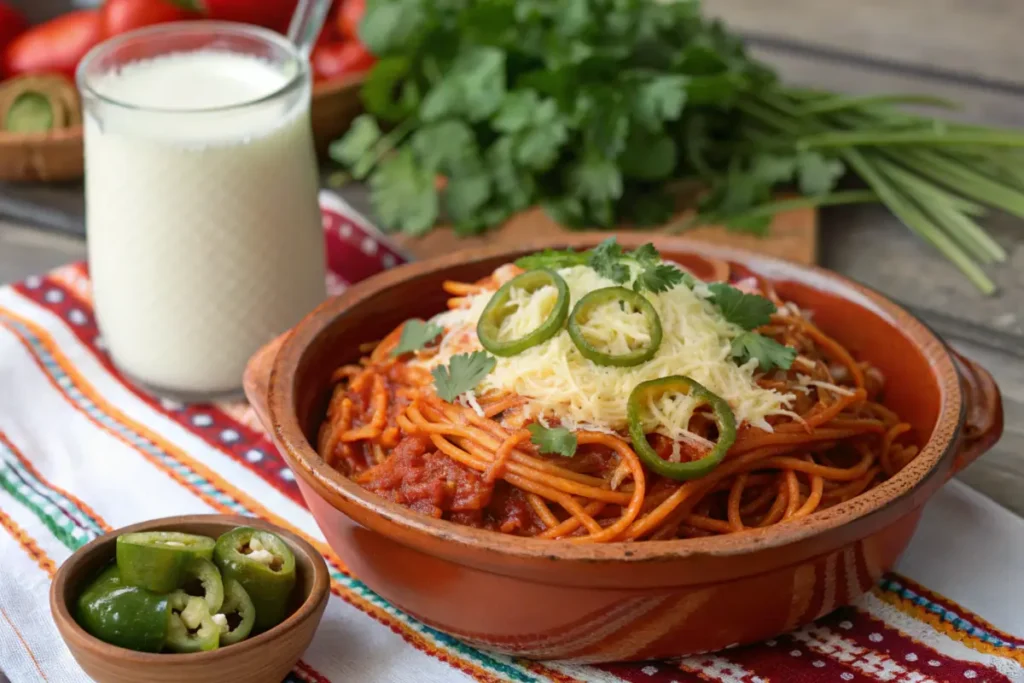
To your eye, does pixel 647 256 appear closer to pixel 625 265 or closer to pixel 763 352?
pixel 625 265

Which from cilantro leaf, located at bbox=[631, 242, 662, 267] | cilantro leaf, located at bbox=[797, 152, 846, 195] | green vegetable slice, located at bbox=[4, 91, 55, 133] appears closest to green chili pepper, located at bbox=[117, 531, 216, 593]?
cilantro leaf, located at bbox=[631, 242, 662, 267]

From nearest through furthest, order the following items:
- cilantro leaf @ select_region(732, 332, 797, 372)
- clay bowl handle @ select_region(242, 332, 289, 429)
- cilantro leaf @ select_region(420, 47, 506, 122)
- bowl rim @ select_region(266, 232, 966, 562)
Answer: bowl rim @ select_region(266, 232, 966, 562)
cilantro leaf @ select_region(732, 332, 797, 372)
clay bowl handle @ select_region(242, 332, 289, 429)
cilantro leaf @ select_region(420, 47, 506, 122)

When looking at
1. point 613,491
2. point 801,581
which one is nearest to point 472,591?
point 613,491

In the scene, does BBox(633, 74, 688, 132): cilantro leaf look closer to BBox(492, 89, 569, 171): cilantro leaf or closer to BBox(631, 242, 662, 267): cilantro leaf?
BBox(492, 89, 569, 171): cilantro leaf

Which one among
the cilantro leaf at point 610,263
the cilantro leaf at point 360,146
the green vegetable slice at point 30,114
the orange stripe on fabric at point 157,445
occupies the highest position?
the cilantro leaf at point 610,263

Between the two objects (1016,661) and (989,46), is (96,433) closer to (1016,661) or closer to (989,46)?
(1016,661)

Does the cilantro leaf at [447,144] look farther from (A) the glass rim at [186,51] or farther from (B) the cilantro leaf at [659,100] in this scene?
(A) the glass rim at [186,51]

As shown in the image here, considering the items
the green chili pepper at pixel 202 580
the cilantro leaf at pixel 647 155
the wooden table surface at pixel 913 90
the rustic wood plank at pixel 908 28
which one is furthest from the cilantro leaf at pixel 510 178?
the rustic wood plank at pixel 908 28
